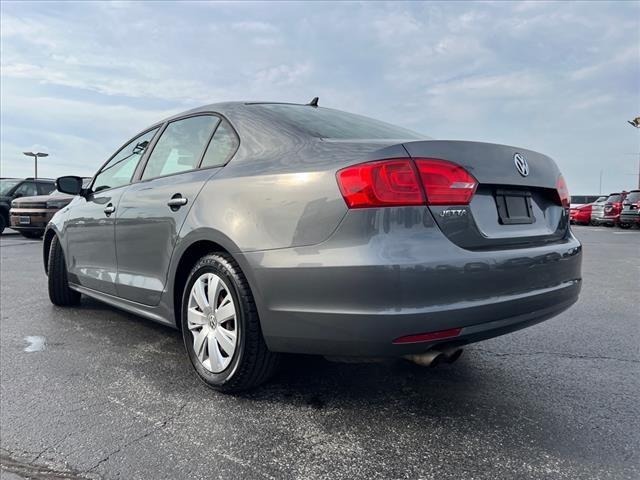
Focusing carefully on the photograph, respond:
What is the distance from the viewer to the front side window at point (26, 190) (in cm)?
1547

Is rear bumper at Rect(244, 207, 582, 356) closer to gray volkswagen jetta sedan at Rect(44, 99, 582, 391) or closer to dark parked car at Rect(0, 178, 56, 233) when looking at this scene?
gray volkswagen jetta sedan at Rect(44, 99, 582, 391)

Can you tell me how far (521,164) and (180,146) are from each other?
2.04 m

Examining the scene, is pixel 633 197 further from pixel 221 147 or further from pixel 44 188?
pixel 44 188

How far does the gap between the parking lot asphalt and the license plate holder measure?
905 millimetres

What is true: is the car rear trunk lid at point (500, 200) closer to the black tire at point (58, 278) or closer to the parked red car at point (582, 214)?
the black tire at point (58, 278)

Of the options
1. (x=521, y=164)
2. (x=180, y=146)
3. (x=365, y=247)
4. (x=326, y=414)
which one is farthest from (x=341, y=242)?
(x=180, y=146)

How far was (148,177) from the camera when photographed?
3375 millimetres

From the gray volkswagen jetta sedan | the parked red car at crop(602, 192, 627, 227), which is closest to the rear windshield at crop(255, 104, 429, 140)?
the gray volkswagen jetta sedan

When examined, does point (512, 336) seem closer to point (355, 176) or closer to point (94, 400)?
point (355, 176)

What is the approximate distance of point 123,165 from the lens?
3.85m

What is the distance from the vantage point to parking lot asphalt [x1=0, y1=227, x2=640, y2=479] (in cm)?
188

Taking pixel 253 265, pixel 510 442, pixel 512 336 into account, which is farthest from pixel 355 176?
pixel 512 336

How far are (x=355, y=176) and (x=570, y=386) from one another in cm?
173

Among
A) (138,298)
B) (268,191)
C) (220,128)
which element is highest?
(220,128)
